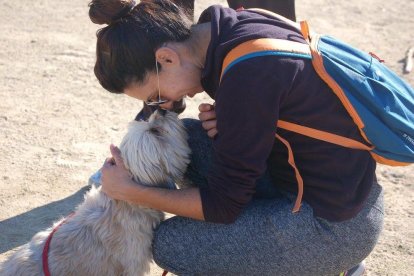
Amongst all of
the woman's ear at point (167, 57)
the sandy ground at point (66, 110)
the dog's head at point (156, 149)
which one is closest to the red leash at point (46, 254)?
the dog's head at point (156, 149)

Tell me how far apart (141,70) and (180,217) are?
71 cm

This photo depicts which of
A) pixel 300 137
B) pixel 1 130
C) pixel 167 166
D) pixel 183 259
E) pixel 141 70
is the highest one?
pixel 141 70

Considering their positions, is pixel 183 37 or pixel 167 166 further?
pixel 167 166

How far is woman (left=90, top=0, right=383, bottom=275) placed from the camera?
8.39 ft

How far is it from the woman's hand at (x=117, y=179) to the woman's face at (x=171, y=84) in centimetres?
34

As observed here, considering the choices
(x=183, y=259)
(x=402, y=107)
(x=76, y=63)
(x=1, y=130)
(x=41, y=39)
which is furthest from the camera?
(x=41, y=39)

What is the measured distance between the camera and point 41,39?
652 cm

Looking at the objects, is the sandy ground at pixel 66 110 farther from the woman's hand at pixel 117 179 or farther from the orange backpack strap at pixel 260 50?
the orange backpack strap at pixel 260 50

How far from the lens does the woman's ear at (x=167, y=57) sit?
2.66m

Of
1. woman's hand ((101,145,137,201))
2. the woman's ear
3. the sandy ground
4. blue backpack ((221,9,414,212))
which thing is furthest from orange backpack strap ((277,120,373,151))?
the sandy ground

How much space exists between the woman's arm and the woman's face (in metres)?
0.35

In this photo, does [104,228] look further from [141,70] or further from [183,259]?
[141,70]

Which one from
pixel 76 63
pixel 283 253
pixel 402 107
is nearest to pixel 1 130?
pixel 76 63

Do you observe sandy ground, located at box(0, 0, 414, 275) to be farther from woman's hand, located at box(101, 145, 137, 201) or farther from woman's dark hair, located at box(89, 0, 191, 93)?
woman's dark hair, located at box(89, 0, 191, 93)
